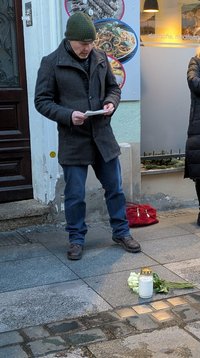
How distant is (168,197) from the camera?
5.80 metres

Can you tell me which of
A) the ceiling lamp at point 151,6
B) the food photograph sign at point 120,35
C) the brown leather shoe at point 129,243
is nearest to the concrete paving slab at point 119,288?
the brown leather shoe at point 129,243

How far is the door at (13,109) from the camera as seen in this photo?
16.8 feet

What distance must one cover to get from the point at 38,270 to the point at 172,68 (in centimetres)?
291

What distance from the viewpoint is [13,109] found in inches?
205

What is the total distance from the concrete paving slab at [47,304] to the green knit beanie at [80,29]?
1.86 meters

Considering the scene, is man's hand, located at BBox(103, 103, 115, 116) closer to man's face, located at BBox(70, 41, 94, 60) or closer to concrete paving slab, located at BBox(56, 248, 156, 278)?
man's face, located at BBox(70, 41, 94, 60)

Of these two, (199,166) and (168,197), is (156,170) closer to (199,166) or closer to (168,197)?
(168,197)

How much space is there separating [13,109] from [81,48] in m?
1.41

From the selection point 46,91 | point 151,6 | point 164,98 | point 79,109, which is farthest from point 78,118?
point 151,6

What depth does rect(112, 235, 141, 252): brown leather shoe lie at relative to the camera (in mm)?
4445

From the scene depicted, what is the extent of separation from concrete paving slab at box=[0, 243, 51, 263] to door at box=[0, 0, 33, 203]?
0.80 m

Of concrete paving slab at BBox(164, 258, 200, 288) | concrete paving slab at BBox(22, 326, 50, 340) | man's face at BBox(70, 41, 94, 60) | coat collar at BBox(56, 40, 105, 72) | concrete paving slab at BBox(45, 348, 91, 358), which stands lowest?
concrete paving slab at BBox(164, 258, 200, 288)

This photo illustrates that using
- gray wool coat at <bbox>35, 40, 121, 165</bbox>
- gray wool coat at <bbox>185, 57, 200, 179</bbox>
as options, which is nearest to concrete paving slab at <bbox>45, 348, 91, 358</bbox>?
gray wool coat at <bbox>35, 40, 121, 165</bbox>

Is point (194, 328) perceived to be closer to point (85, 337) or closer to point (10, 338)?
point (85, 337)
